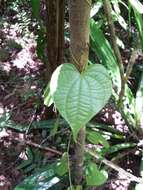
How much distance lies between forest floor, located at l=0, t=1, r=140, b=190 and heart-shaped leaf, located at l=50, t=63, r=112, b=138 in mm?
782

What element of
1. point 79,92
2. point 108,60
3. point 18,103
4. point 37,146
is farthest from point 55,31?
point 79,92

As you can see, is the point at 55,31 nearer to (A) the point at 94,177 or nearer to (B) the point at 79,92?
(A) the point at 94,177

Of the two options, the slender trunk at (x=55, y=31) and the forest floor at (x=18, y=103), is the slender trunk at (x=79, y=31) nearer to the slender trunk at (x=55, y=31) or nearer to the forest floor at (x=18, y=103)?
the slender trunk at (x=55, y=31)

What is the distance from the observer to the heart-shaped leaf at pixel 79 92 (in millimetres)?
738

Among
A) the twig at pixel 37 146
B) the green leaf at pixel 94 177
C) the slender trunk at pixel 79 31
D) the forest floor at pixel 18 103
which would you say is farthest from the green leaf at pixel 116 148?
the slender trunk at pixel 79 31

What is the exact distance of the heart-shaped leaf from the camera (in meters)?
0.74

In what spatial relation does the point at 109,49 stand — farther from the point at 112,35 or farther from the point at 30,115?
the point at 112,35

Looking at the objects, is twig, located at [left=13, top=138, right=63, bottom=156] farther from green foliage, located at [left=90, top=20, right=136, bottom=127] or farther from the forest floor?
green foliage, located at [left=90, top=20, right=136, bottom=127]

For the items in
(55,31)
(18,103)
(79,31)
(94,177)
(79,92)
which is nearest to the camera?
(79,92)

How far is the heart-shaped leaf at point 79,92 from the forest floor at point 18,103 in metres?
0.78

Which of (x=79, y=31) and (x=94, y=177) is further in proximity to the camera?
(x=94, y=177)

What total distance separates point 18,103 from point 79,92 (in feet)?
3.78

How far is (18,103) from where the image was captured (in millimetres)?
1903

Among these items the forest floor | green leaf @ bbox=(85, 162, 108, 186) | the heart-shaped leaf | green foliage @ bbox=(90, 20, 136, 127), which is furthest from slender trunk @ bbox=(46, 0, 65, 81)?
the heart-shaped leaf
